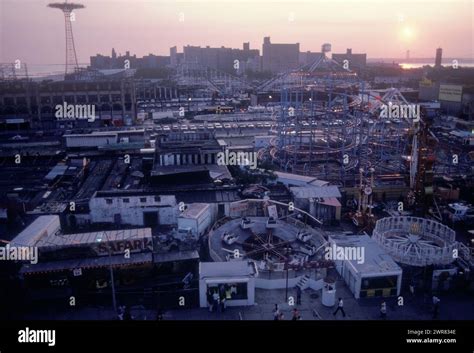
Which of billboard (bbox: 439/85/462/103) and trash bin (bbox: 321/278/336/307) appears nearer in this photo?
trash bin (bbox: 321/278/336/307)

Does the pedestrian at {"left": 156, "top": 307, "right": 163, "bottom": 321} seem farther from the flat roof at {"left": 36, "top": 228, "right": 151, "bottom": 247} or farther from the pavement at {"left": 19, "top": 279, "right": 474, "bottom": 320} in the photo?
the flat roof at {"left": 36, "top": 228, "right": 151, "bottom": 247}

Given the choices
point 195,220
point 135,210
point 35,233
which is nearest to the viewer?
point 35,233

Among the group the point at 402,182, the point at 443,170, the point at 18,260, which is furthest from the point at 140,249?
the point at 443,170

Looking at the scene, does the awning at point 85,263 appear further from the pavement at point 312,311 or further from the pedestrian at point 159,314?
the pedestrian at point 159,314

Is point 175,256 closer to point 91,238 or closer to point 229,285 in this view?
point 229,285

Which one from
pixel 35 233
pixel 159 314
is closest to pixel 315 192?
pixel 159 314

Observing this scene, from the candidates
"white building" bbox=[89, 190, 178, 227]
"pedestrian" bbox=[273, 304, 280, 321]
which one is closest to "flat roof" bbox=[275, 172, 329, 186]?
"white building" bbox=[89, 190, 178, 227]
